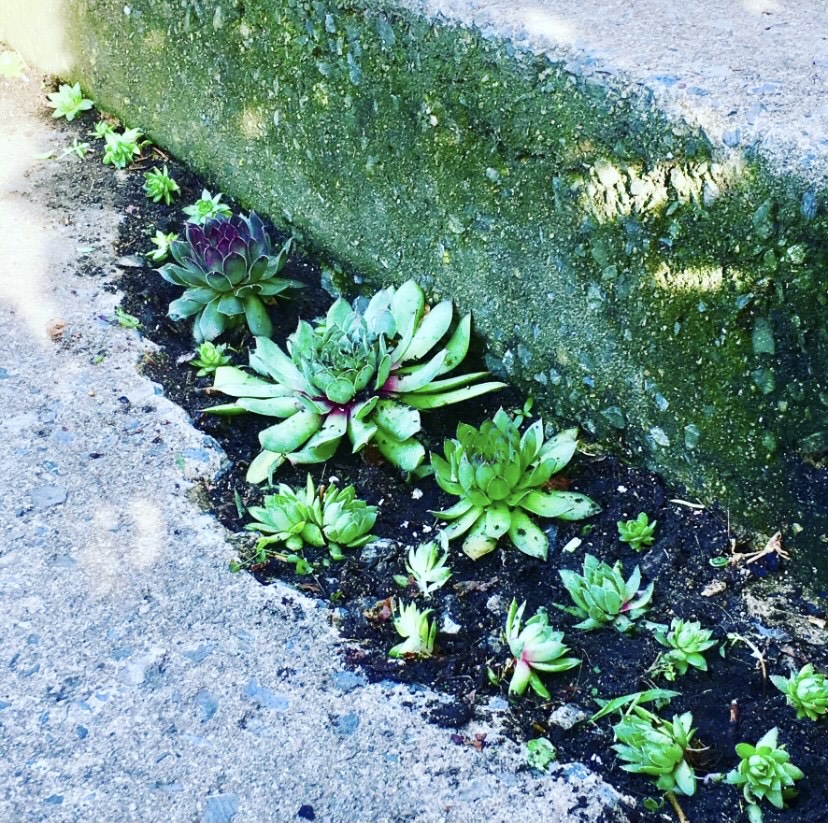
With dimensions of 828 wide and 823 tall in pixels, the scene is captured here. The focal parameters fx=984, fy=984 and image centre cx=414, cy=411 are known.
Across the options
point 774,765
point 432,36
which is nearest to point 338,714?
point 774,765

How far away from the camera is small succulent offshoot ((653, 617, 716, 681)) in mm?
1828

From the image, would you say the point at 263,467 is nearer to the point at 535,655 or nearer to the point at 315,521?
the point at 315,521

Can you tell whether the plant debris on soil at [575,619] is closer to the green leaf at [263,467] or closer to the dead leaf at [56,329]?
the green leaf at [263,467]

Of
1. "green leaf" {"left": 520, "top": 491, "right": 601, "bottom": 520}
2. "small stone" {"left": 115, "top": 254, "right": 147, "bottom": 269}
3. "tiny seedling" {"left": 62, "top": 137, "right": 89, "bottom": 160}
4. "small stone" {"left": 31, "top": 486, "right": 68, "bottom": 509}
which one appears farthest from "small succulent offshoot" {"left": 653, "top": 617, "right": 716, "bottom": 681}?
"tiny seedling" {"left": 62, "top": 137, "right": 89, "bottom": 160}

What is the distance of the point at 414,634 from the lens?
6.33 feet

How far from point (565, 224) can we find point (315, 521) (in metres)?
0.85

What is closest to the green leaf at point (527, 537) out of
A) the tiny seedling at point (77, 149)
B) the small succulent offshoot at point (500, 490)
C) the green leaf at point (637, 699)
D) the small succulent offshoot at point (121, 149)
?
the small succulent offshoot at point (500, 490)

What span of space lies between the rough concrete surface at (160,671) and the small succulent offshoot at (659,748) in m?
0.08

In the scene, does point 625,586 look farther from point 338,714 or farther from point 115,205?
point 115,205

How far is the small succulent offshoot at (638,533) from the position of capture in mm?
2072

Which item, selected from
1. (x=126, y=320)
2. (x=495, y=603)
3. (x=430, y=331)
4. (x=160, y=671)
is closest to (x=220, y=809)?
(x=160, y=671)

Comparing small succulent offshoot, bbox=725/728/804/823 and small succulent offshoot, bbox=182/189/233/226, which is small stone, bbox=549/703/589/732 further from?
small succulent offshoot, bbox=182/189/233/226

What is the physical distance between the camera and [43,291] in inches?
114

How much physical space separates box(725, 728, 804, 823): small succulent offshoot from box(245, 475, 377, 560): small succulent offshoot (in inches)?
35.2
